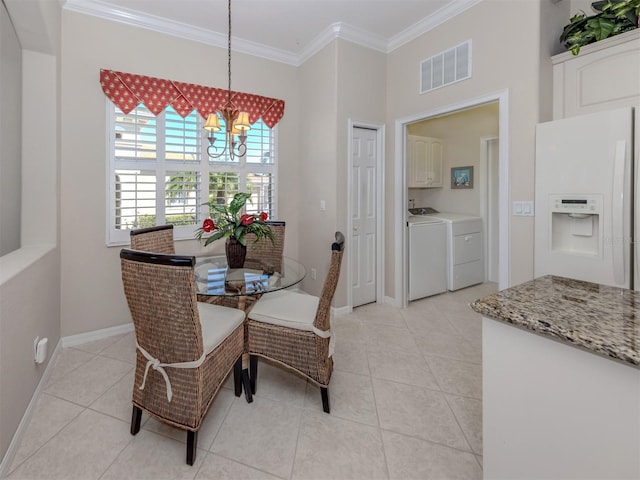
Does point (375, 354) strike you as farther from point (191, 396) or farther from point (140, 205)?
point (140, 205)

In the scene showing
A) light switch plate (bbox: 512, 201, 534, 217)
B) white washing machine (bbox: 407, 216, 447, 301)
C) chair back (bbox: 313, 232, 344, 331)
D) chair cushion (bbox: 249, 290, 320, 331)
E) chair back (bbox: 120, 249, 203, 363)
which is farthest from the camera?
white washing machine (bbox: 407, 216, 447, 301)

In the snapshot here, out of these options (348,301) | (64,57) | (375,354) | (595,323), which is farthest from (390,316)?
(64,57)

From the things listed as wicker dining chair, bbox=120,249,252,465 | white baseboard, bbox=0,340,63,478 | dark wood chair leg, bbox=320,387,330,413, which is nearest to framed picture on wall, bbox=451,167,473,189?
dark wood chair leg, bbox=320,387,330,413

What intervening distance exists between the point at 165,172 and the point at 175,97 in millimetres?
Answer: 727

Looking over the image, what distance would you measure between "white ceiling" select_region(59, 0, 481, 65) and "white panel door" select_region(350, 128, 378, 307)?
0.99 metres

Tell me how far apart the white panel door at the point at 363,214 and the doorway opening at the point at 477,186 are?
26 centimetres

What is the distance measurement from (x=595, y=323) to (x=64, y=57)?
3810 millimetres

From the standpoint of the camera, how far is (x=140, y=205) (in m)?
3.06

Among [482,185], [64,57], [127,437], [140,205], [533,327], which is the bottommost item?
[127,437]

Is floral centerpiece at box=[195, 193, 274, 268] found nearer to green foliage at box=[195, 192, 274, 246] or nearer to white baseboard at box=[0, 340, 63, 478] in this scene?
green foliage at box=[195, 192, 274, 246]

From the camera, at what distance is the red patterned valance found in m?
2.86

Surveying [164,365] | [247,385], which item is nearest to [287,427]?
[247,385]

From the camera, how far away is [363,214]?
11.8 ft

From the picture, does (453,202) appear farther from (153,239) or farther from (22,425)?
(22,425)
